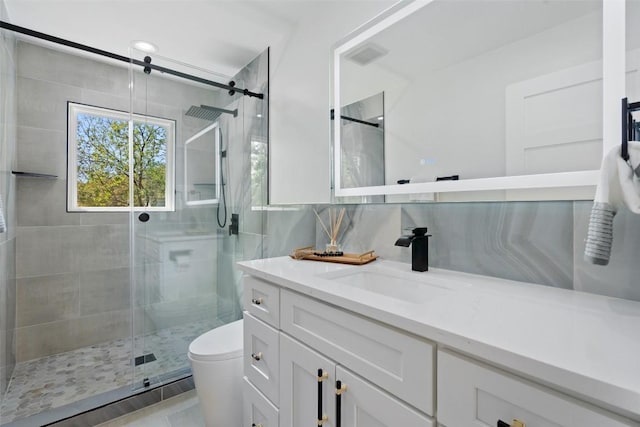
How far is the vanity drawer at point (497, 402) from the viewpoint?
44 centimetres

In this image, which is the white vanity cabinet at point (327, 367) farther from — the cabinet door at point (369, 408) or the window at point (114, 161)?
the window at point (114, 161)

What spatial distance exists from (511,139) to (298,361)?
1021mm

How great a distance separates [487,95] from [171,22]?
1964 millimetres

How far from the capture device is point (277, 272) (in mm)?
1153

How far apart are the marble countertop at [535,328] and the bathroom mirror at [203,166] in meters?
1.38

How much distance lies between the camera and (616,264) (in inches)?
31.3

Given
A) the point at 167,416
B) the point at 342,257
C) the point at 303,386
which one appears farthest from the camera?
the point at 167,416

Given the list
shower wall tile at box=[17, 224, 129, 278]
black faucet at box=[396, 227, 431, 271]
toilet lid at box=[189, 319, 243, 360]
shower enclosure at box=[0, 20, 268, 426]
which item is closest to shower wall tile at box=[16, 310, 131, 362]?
shower enclosure at box=[0, 20, 268, 426]

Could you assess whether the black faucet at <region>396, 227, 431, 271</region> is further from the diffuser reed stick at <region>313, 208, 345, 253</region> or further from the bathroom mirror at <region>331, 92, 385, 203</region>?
the diffuser reed stick at <region>313, 208, 345, 253</region>

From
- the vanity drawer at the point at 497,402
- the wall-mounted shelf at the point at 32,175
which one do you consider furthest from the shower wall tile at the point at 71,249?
the vanity drawer at the point at 497,402

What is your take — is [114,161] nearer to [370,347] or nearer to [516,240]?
[370,347]

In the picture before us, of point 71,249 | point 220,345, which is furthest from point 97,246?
point 220,345

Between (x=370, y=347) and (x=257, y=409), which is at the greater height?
(x=370, y=347)

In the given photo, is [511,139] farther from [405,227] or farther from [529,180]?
[405,227]
